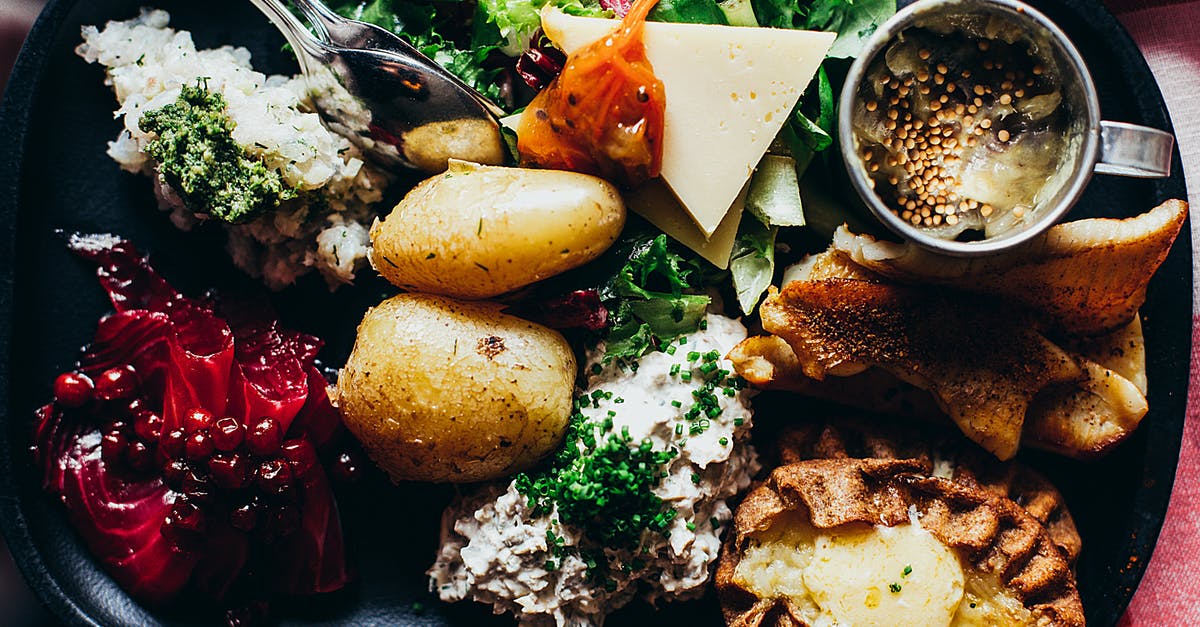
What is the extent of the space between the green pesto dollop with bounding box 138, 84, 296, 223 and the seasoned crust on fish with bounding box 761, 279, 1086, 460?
108cm

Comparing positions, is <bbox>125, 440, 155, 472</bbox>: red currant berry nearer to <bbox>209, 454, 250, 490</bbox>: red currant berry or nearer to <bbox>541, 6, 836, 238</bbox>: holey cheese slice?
<bbox>209, 454, 250, 490</bbox>: red currant berry

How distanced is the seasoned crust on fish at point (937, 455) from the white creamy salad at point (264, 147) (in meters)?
1.09

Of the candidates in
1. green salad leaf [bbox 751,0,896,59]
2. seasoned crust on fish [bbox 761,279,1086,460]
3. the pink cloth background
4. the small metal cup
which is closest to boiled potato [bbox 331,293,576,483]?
seasoned crust on fish [bbox 761,279,1086,460]

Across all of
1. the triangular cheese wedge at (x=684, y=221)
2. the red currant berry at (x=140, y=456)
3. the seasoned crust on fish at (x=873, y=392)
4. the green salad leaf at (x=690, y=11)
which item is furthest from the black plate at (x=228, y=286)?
the green salad leaf at (x=690, y=11)

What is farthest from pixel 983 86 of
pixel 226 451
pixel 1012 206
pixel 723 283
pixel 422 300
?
pixel 226 451

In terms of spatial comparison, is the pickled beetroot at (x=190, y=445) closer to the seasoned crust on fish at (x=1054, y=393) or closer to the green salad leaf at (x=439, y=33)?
the green salad leaf at (x=439, y=33)

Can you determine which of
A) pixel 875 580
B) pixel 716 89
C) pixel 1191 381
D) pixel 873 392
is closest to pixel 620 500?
pixel 875 580

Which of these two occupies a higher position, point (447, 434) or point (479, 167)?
point (479, 167)

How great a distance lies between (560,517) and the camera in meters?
1.71

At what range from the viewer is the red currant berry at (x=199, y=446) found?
67.9 inches

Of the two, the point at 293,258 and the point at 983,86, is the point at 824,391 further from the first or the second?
the point at 293,258

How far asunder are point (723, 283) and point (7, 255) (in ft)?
5.33

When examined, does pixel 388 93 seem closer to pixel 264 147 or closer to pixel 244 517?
pixel 264 147

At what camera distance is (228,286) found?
198cm
